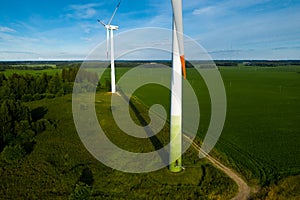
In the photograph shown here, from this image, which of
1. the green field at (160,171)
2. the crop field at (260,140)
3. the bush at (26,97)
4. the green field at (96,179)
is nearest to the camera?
the green field at (96,179)

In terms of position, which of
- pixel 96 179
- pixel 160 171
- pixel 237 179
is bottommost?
pixel 237 179

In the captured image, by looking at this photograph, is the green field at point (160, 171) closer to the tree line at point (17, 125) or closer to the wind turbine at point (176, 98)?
the tree line at point (17, 125)

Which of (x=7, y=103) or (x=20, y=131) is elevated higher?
(x=7, y=103)

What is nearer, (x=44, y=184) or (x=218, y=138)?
(x=44, y=184)

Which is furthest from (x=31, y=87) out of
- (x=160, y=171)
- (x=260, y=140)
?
(x=260, y=140)

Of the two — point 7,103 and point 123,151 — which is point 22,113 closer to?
point 7,103

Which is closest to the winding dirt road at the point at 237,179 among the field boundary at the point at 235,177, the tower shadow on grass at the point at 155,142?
the field boundary at the point at 235,177

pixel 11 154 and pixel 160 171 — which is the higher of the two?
pixel 11 154

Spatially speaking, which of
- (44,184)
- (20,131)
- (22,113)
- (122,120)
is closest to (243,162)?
(44,184)

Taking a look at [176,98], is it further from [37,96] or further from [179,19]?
[37,96]

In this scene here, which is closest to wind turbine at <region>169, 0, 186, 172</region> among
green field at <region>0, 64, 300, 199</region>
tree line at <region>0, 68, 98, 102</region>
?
green field at <region>0, 64, 300, 199</region>

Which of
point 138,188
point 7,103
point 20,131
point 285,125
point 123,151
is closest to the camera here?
point 138,188
